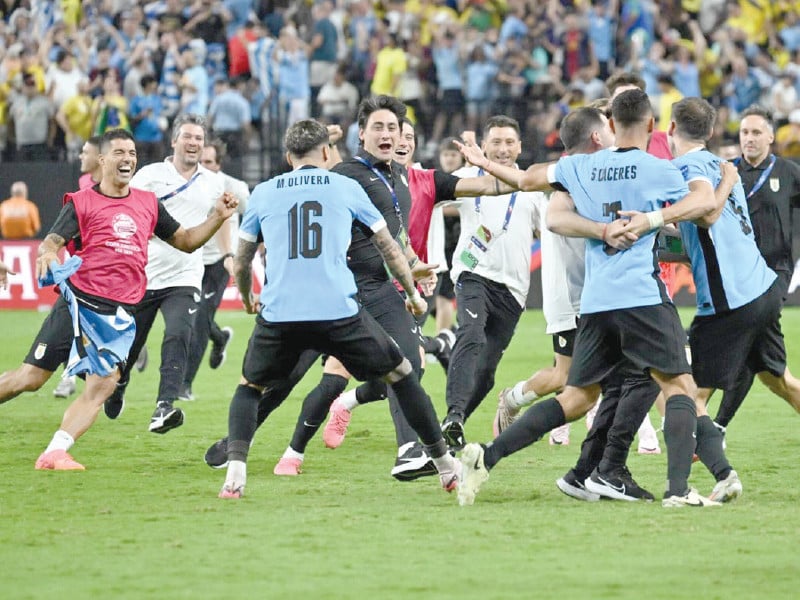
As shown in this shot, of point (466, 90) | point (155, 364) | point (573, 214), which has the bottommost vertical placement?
point (155, 364)

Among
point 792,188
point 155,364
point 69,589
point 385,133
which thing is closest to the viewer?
point 69,589

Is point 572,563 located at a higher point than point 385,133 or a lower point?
lower

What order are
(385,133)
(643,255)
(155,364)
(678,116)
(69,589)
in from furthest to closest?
(155,364) → (385,133) → (678,116) → (643,255) → (69,589)

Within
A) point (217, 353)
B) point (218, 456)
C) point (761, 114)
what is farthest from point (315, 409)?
point (217, 353)

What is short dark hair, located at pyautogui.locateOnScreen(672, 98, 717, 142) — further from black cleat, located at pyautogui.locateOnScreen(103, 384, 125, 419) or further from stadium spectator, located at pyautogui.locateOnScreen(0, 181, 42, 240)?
stadium spectator, located at pyautogui.locateOnScreen(0, 181, 42, 240)

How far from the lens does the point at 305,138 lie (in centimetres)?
818

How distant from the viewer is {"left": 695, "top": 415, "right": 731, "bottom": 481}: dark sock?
7.98 metres

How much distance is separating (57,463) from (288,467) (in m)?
1.50

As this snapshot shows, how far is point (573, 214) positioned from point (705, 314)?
111cm

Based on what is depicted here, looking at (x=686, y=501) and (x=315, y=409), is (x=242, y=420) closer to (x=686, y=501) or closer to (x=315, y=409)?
(x=315, y=409)

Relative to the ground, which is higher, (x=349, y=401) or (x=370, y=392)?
(x=370, y=392)

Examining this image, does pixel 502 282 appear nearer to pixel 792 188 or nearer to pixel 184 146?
pixel 792 188

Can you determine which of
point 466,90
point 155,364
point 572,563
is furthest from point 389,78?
Result: point 572,563

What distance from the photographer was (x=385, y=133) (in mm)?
9023
